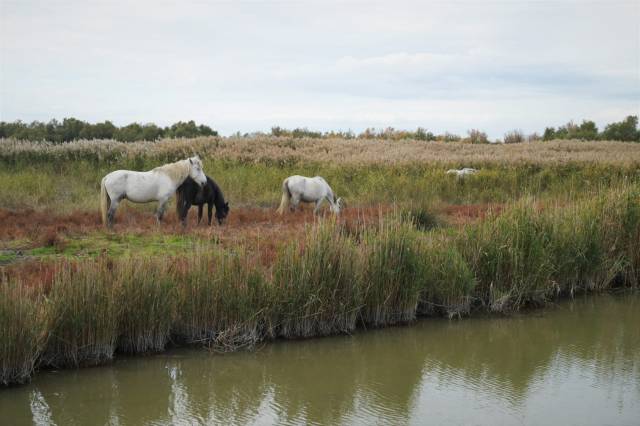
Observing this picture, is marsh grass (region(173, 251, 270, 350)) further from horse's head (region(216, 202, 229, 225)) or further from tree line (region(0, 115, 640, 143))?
tree line (region(0, 115, 640, 143))

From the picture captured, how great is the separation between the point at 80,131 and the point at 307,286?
102ft

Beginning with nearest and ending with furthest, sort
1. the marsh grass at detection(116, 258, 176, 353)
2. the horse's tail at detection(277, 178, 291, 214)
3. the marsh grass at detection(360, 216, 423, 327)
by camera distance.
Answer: the marsh grass at detection(116, 258, 176, 353) → the marsh grass at detection(360, 216, 423, 327) → the horse's tail at detection(277, 178, 291, 214)

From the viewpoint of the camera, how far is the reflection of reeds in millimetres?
7176

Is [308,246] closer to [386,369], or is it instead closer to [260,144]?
[386,369]

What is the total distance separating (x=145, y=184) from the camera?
1312 centimetres

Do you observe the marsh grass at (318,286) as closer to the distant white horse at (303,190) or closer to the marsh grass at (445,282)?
the marsh grass at (445,282)

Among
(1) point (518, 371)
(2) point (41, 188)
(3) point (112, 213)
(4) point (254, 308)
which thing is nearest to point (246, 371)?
(4) point (254, 308)

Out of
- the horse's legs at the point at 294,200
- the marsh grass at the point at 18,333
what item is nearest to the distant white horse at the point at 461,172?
the horse's legs at the point at 294,200

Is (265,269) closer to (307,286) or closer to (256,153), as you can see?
(307,286)

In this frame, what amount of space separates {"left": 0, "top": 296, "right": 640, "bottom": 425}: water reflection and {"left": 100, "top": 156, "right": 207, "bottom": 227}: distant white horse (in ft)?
19.2

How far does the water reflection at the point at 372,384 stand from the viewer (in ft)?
21.3

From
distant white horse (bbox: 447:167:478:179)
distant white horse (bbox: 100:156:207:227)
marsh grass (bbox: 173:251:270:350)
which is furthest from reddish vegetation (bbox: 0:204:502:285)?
distant white horse (bbox: 447:167:478:179)

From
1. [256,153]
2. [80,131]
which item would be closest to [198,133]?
[80,131]

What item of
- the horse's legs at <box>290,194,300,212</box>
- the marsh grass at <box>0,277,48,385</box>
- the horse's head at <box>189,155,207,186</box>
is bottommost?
the marsh grass at <box>0,277,48,385</box>
